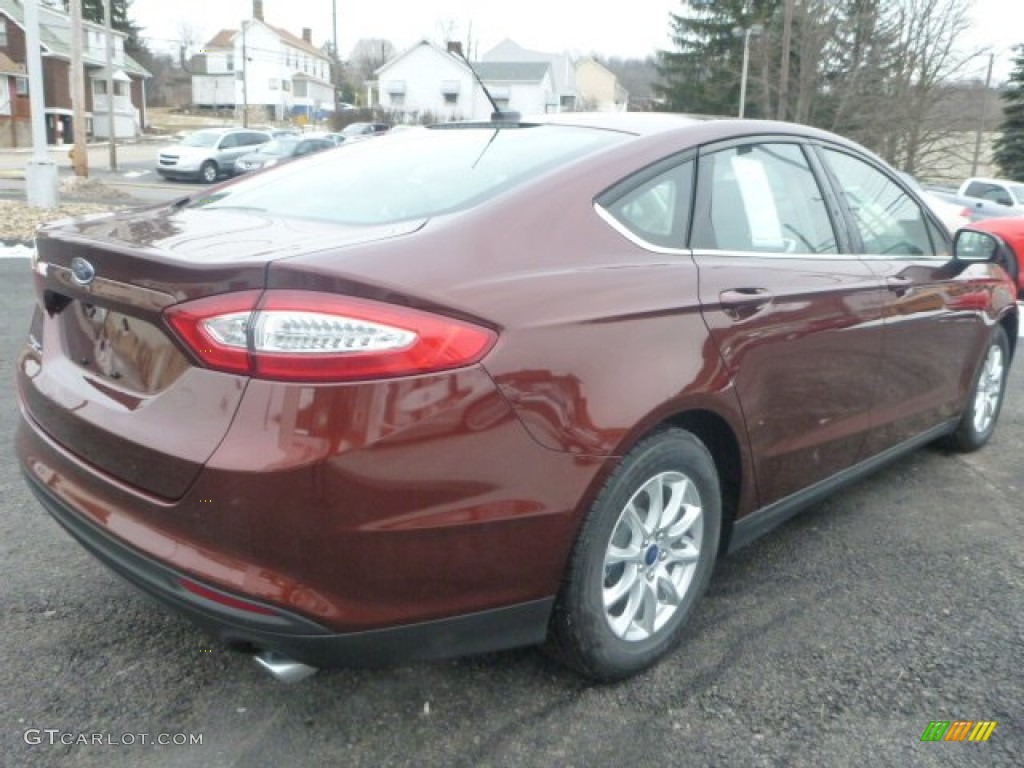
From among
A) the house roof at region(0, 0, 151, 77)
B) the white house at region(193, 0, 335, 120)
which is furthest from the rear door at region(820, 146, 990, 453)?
the white house at region(193, 0, 335, 120)

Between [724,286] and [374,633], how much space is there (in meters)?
1.37

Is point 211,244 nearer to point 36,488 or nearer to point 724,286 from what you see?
point 36,488

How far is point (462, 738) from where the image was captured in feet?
7.52

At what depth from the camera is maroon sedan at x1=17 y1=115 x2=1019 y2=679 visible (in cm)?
191

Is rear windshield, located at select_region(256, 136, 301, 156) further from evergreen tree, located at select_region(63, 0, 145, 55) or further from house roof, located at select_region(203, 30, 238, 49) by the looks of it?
house roof, located at select_region(203, 30, 238, 49)

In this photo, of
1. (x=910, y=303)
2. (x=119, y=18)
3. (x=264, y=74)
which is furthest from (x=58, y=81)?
(x=910, y=303)

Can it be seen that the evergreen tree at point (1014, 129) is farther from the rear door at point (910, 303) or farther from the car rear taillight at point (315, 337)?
the car rear taillight at point (315, 337)

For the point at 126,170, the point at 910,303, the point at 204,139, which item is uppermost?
the point at 204,139

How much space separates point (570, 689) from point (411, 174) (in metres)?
1.57

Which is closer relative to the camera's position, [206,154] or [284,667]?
[284,667]

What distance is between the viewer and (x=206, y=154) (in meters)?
30.2

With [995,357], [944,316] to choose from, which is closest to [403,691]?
[944,316]

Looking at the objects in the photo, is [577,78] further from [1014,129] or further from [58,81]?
[1014,129]

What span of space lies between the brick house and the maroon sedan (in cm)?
4328
